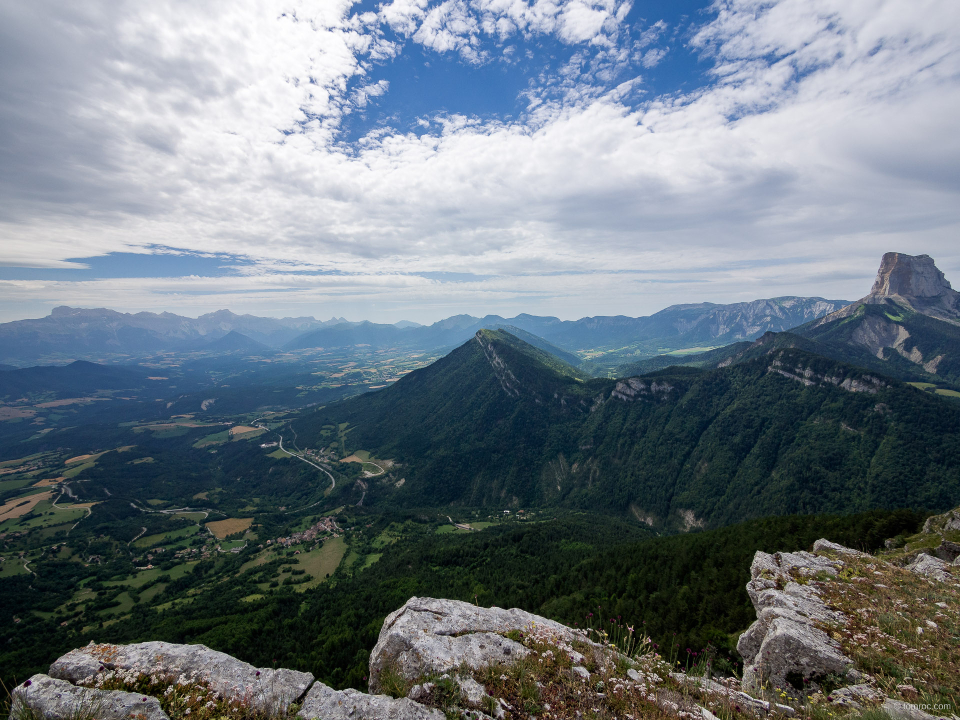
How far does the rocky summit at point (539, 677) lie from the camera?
39.4 feet

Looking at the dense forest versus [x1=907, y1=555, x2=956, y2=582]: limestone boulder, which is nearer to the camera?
[x1=907, y1=555, x2=956, y2=582]: limestone boulder

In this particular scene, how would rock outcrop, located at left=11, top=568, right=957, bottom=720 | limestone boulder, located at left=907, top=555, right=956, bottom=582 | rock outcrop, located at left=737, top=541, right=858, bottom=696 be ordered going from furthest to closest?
limestone boulder, located at left=907, top=555, right=956, bottom=582 → rock outcrop, located at left=737, top=541, right=858, bottom=696 → rock outcrop, located at left=11, top=568, right=957, bottom=720

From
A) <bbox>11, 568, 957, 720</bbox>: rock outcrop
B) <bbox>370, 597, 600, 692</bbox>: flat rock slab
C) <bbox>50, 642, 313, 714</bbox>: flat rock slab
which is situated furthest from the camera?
<bbox>370, 597, 600, 692</bbox>: flat rock slab

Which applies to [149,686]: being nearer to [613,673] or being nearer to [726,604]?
[613,673]

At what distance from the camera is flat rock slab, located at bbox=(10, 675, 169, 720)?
35.2 ft

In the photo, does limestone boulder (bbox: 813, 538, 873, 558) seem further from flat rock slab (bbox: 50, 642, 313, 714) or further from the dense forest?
flat rock slab (bbox: 50, 642, 313, 714)

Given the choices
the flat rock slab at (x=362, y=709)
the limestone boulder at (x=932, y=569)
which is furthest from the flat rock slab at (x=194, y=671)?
the limestone boulder at (x=932, y=569)

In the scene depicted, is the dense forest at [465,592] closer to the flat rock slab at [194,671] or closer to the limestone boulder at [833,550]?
the limestone boulder at [833,550]

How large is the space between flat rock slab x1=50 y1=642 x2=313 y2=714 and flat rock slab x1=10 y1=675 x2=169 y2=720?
3.61ft

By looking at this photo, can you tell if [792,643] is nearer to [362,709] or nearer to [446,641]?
[446,641]

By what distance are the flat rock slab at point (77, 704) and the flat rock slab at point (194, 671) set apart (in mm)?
1101

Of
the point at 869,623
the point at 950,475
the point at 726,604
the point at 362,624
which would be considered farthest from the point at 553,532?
the point at 950,475

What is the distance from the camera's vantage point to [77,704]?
36.3ft

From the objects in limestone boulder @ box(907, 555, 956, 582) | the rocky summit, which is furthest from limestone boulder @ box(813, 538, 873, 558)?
→ the rocky summit
